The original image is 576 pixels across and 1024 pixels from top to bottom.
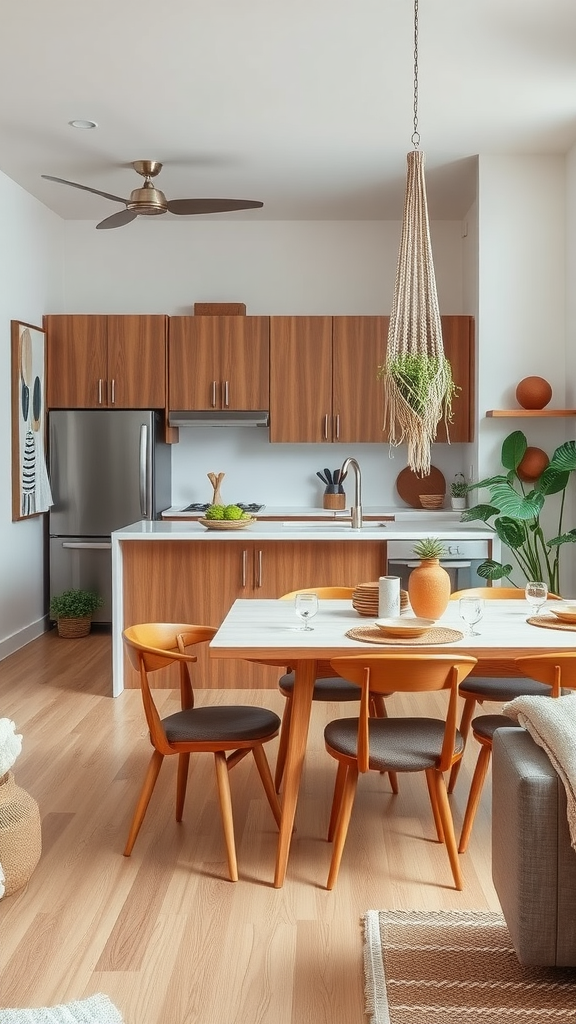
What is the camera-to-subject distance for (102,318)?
6.75 metres

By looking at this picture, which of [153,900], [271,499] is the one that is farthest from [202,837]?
[271,499]

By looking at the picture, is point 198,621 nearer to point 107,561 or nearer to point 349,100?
point 107,561

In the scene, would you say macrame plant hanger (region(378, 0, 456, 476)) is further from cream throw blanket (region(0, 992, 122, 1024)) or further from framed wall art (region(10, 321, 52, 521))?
framed wall art (region(10, 321, 52, 521))

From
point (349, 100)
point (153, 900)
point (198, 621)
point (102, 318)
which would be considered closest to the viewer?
point (153, 900)

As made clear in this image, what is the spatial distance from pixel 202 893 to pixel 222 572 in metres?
2.46

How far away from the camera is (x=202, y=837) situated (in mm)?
3219

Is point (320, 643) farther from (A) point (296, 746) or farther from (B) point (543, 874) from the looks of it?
(B) point (543, 874)

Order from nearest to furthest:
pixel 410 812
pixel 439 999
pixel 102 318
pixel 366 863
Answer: pixel 439 999 < pixel 366 863 < pixel 410 812 < pixel 102 318

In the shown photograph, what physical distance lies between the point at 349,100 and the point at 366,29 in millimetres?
806

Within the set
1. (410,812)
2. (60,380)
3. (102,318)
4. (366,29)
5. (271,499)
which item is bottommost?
(410,812)

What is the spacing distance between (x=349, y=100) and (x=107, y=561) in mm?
3564

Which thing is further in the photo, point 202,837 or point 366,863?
point 202,837

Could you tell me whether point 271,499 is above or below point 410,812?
above

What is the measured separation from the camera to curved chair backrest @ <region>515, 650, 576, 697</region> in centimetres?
277
